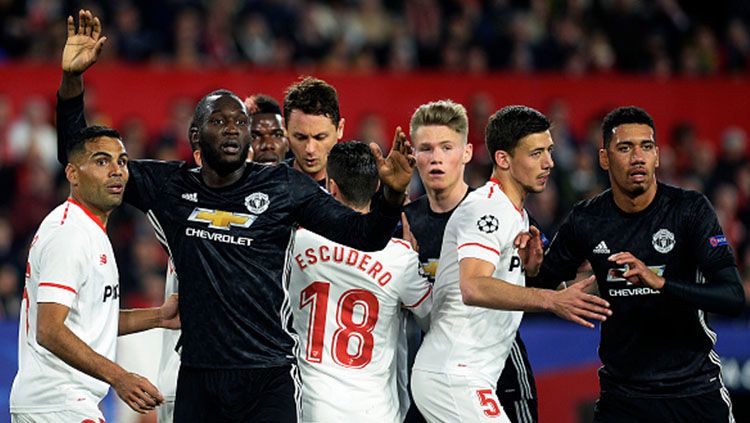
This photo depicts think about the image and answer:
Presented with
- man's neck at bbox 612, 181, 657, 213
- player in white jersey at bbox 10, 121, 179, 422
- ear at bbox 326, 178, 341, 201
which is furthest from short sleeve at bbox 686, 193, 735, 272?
player in white jersey at bbox 10, 121, 179, 422

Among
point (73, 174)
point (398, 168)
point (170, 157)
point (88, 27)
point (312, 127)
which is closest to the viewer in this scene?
point (398, 168)

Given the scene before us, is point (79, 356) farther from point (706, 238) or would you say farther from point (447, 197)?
point (706, 238)

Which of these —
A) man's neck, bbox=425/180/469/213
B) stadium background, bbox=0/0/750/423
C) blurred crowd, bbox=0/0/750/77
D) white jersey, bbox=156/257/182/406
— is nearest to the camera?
man's neck, bbox=425/180/469/213

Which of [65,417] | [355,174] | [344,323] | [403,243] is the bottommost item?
[65,417]

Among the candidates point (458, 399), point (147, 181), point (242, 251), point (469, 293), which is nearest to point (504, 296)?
point (469, 293)

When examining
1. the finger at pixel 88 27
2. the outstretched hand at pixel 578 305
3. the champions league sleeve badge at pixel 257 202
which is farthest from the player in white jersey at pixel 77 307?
the outstretched hand at pixel 578 305

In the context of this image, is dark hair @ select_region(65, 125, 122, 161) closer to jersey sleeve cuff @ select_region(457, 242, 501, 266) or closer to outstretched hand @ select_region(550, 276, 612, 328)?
jersey sleeve cuff @ select_region(457, 242, 501, 266)

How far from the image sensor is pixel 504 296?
255 inches

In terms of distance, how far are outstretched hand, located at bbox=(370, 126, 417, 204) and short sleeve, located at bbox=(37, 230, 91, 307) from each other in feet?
5.52

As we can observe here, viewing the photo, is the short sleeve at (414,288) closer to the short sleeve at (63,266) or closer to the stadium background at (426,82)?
the short sleeve at (63,266)

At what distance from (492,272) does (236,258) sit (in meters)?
1.34

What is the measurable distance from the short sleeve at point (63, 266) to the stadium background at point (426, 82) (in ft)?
14.9

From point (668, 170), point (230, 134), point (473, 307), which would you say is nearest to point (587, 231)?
point (473, 307)

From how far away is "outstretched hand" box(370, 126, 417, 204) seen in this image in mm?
6262
